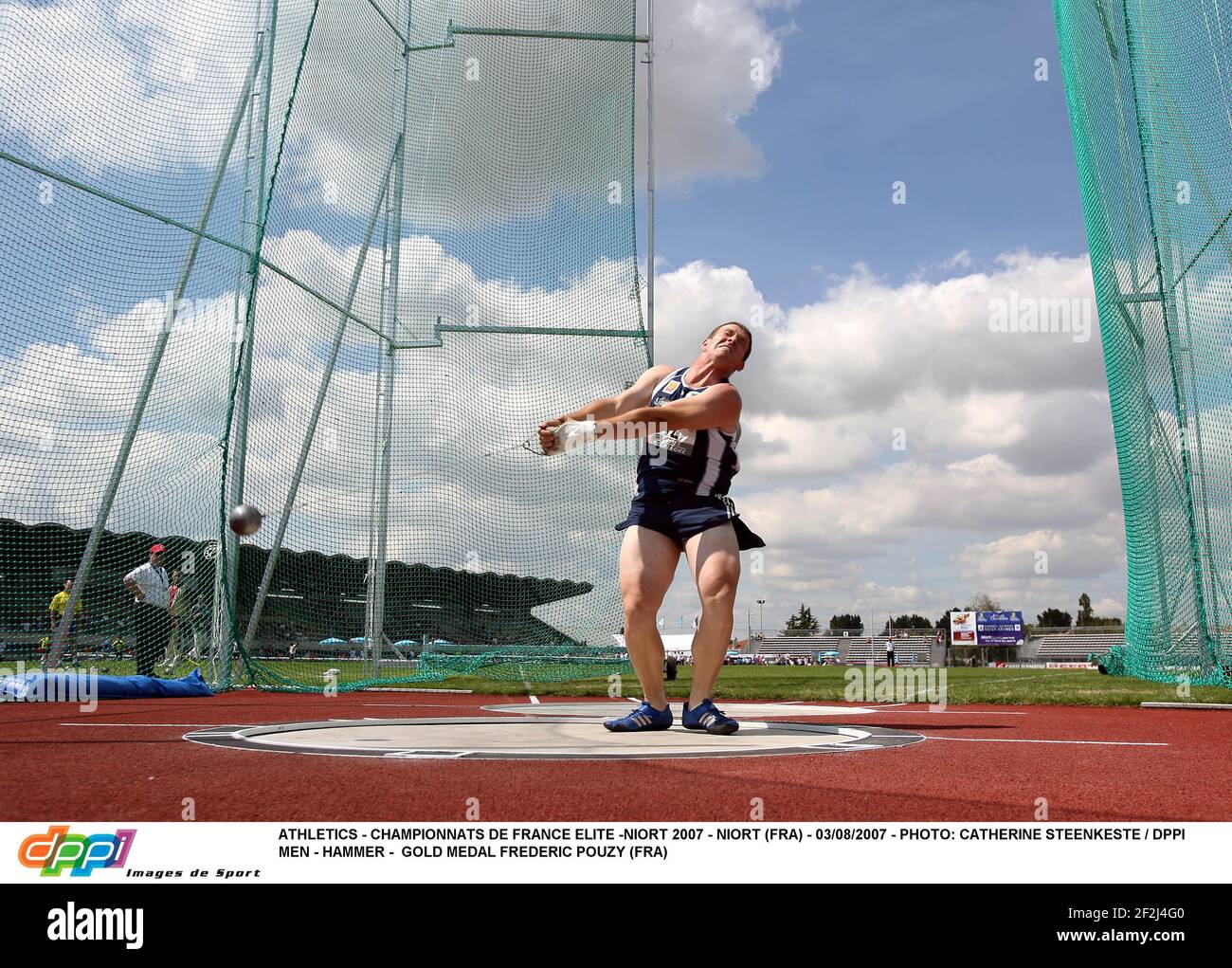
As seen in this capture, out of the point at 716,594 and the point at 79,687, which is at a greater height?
the point at 716,594

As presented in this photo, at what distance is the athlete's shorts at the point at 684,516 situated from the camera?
4453 mm

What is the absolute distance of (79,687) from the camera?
7855mm

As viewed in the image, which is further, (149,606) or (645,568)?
(149,606)

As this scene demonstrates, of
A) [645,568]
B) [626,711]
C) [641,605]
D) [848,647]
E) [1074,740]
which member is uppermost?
[645,568]

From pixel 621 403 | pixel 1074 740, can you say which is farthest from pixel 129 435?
pixel 1074 740

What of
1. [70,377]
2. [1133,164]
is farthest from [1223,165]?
[70,377]

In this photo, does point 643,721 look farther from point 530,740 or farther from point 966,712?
point 966,712

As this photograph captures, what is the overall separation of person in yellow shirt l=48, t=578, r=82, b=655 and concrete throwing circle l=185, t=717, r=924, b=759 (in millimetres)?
4845

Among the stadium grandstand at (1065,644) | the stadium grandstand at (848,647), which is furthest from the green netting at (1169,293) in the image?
the stadium grandstand at (1065,644)

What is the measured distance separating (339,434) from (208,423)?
192 cm

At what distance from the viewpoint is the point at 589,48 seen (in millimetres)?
14141

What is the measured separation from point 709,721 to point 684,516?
97cm

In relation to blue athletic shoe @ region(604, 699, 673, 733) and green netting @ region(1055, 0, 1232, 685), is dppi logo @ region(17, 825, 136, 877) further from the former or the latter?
green netting @ region(1055, 0, 1232, 685)

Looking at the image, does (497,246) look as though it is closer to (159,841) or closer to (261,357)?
(261,357)
